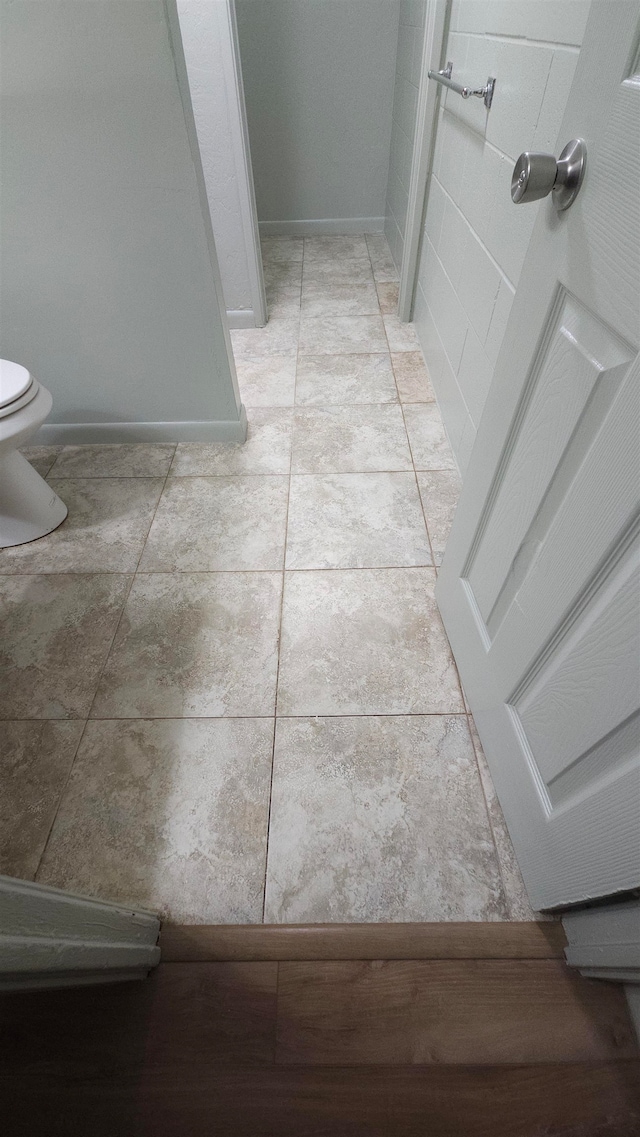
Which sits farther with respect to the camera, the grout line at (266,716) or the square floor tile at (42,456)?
the square floor tile at (42,456)

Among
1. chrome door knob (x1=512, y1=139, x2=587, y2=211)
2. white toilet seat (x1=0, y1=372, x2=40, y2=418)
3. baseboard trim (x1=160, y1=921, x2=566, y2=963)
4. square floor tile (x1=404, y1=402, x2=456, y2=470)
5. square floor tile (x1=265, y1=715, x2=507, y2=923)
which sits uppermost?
chrome door knob (x1=512, y1=139, x2=587, y2=211)

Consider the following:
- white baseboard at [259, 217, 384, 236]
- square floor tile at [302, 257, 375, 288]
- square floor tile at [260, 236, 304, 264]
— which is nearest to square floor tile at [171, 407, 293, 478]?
square floor tile at [302, 257, 375, 288]

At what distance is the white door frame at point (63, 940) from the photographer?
18.0 inches

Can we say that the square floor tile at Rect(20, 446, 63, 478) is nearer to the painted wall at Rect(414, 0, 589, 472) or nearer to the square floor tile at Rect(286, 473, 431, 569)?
the square floor tile at Rect(286, 473, 431, 569)

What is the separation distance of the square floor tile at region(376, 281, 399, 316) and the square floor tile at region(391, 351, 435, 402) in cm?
40

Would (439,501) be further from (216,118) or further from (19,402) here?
(216,118)

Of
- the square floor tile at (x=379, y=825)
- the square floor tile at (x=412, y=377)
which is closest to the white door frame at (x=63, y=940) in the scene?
the square floor tile at (x=379, y=825)

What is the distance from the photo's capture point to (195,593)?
135 centimetres

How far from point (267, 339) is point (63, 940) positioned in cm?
233

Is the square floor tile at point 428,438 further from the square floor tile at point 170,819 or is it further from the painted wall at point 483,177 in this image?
the square floor tile at point 170,819

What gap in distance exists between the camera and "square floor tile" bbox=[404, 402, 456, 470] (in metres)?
1.70

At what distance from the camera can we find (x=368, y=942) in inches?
32.8

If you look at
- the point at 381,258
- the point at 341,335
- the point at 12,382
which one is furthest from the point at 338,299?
the point at 12,382

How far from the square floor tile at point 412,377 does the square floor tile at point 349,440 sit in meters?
0.12
